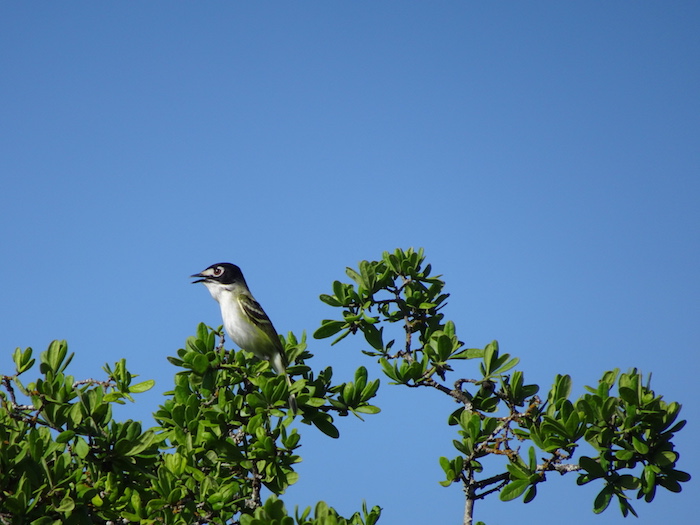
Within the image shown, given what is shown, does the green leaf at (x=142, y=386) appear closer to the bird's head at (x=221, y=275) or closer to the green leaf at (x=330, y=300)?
the green leaf at (x=330, y=300)

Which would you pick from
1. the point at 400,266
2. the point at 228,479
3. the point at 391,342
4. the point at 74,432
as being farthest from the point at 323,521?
the point at 400,266

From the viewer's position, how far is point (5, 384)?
18.4ft

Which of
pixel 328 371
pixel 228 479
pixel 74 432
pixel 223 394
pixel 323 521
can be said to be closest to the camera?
pixel 323 521

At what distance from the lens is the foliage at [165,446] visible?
4.94 metres

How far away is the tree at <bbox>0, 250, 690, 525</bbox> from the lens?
201 inches

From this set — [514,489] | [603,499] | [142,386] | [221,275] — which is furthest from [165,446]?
[221,275]

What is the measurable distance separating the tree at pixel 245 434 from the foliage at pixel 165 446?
0.01 meters

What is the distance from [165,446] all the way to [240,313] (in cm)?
404

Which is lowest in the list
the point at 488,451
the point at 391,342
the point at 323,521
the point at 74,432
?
the point at 323,521

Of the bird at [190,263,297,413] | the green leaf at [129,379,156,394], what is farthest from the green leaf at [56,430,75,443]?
the bird at [190,263,297,413]

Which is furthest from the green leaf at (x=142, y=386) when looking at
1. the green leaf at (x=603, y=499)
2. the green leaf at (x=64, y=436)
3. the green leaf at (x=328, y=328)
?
the green leaf at (x=603, y=499)

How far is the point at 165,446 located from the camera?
20.5 ft

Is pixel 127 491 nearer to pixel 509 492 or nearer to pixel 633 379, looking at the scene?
pixel 509 492

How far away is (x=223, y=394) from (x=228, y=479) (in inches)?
→ 30.1
